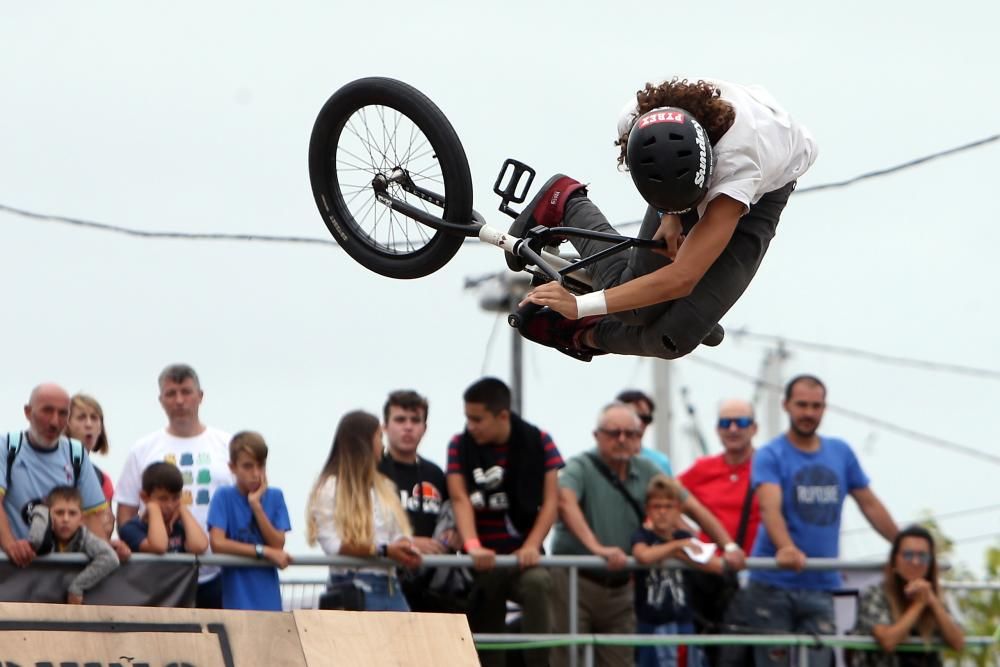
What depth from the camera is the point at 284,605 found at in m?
9.09

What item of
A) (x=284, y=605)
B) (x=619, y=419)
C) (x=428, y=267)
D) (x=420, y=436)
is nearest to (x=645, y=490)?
(x=619, y=419)

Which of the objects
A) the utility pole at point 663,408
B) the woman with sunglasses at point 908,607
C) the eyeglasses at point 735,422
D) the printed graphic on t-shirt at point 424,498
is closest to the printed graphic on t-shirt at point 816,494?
the woman with sunglasses at point 908,607

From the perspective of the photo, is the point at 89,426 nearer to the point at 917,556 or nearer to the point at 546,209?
the point at 546,209

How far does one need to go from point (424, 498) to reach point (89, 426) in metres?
1.88

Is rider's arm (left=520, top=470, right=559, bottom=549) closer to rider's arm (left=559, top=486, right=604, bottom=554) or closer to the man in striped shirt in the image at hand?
the man in striped shirt

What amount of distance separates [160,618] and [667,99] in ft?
9.54

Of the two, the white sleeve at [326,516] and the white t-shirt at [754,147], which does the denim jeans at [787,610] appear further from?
the white t-shirt at [754,147]

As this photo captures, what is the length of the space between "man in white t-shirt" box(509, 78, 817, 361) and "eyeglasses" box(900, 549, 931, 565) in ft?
8.92

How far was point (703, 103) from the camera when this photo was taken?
6.31 m

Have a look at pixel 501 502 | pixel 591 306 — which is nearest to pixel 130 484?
pixel 501 502

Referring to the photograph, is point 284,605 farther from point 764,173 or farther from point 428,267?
point 764,173

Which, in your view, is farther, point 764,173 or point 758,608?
point 758,608

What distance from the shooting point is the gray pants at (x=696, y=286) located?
6.61 meters

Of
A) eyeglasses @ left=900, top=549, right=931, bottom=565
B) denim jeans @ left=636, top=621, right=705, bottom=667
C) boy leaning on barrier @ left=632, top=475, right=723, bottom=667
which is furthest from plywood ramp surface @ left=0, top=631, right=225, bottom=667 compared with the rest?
eyeglasses @ left=900, top=549, right=931, bottom=565
